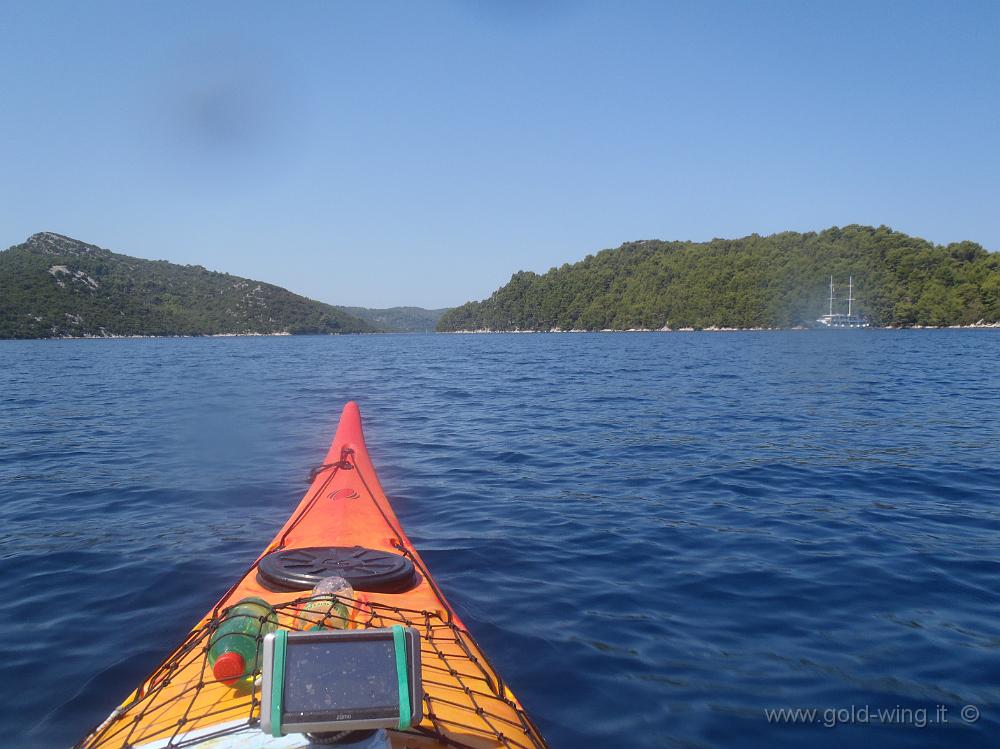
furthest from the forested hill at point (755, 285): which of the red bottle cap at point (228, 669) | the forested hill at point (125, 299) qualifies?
the red bottle cap at point (228, 669)

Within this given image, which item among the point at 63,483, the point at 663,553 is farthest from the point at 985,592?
the point at 63,483

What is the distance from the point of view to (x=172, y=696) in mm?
2422

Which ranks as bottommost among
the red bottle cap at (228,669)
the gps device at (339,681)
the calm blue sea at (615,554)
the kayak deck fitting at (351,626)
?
the calm blue sea at (615,554)

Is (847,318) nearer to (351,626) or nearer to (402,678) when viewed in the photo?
(351,626)

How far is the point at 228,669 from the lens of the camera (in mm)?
2377

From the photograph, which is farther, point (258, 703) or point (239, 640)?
point (239, 640)

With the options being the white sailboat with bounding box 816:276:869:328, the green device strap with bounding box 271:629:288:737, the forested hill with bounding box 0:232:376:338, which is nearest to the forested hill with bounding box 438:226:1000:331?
the white sailboat with bounding box 816:276:869:328

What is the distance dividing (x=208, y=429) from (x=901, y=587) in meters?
11.1

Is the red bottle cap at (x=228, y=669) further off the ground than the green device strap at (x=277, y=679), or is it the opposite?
the green device strap at (x=277, y=679)

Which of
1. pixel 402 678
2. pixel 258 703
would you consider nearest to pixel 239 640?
pixel 258 703

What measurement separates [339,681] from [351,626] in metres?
1.36

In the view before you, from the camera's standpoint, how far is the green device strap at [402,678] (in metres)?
1.53

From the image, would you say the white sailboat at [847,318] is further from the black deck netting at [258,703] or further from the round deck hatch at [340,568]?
the black deck netting at [258,703]

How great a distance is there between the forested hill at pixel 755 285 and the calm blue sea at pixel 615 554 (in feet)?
292
